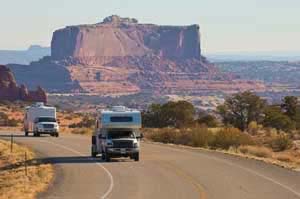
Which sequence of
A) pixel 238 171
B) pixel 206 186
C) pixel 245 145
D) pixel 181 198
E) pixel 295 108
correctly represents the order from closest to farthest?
pixel 181 198 < pixel 206 186 < pixel 238 171 < pixel 245 145 < pixel 295 108

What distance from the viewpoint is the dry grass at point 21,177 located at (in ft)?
90.5

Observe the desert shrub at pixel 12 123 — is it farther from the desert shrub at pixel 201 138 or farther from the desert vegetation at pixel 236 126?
the desert shrub at pixel 201 138

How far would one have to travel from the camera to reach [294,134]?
6838 cm

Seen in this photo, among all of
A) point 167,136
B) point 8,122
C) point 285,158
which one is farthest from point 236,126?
point 285,158

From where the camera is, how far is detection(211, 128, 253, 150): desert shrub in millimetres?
53844

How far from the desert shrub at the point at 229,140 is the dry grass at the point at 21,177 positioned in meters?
13.0

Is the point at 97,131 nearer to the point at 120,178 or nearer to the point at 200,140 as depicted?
the point at 120,178

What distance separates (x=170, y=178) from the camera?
3234cm

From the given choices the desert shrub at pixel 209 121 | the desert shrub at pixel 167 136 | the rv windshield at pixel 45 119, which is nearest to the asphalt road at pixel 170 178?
the desert shrub at pixel 167 136

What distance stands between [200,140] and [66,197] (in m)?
31.0

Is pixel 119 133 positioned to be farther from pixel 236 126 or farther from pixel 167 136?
pixel 236 126

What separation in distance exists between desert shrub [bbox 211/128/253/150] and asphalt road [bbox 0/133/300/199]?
20.4 feet

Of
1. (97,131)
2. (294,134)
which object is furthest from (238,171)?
(294,134)

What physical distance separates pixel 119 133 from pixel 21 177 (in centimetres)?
871
